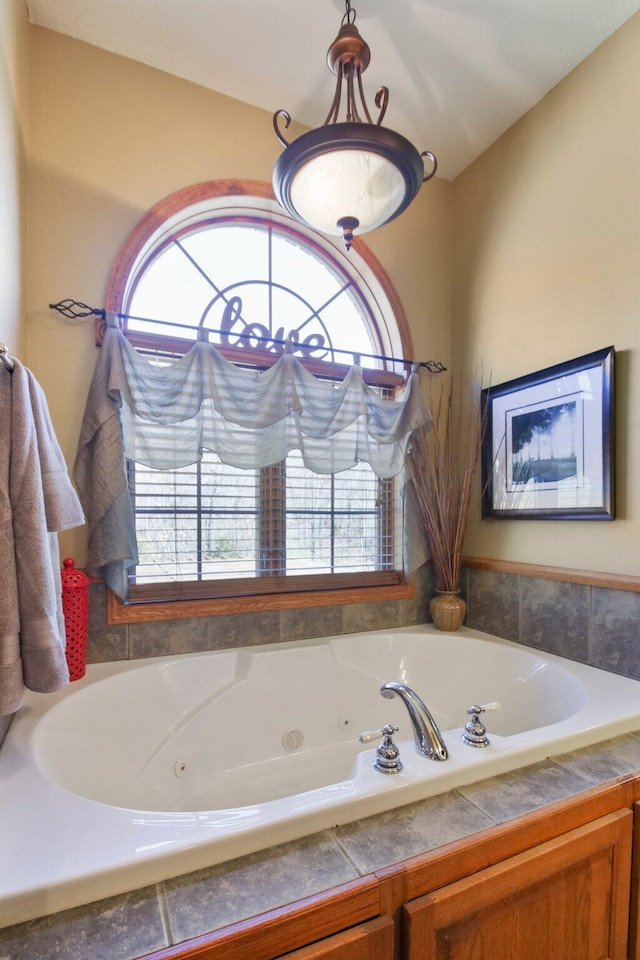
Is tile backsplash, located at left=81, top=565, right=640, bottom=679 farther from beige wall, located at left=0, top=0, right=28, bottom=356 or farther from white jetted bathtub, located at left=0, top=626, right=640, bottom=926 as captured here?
beige wall, located at left=0, top=0, right=28, bottom=356

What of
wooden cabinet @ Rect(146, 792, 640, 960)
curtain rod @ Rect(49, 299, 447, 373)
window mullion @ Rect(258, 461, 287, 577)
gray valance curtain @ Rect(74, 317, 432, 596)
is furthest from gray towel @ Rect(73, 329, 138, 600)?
wooden cabinet @ Rect(146, 792, 640, 960)

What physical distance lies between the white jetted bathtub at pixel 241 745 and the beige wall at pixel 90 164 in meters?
0.65

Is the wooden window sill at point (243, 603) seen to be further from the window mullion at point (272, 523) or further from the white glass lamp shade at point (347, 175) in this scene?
the white glass lamp shade at point (347, 175)

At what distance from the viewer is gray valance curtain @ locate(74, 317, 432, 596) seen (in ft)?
5.44

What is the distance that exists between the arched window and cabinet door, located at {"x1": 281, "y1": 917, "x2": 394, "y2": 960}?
4.22ft

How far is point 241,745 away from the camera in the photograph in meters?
1.71

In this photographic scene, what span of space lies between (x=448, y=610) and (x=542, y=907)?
1271 mm

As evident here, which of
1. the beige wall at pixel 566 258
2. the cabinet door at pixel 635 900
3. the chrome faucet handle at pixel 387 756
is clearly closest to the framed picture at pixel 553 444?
the beige wall at pixel 566 258

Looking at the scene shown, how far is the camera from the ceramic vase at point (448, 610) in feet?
7.06

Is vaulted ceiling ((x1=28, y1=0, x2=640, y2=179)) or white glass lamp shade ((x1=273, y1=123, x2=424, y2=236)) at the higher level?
vaulted ceiling ((x1=28, y1=0, x2=640, y2=179))

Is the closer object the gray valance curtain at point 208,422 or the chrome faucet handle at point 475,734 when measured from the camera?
the chrome faucet handle at point 475,734

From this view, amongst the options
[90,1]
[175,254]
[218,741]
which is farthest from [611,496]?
[90,1]

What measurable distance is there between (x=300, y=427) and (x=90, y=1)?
1.64 metres

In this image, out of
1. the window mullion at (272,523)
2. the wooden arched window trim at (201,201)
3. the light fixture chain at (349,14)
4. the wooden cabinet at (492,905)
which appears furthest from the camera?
the window mullion at (272,523)
